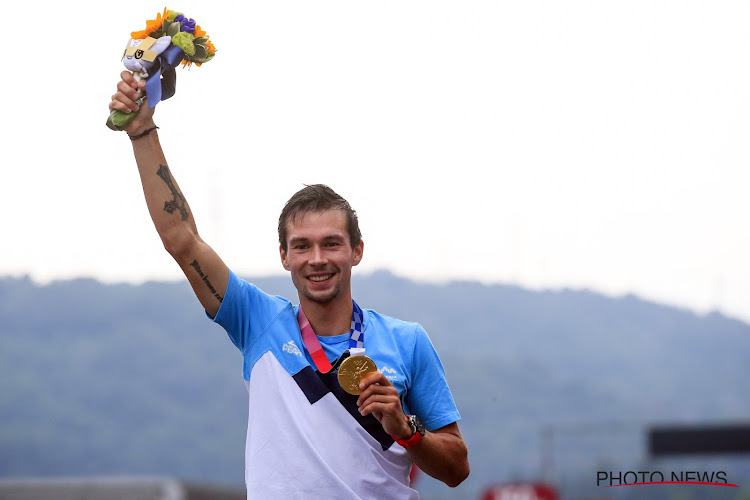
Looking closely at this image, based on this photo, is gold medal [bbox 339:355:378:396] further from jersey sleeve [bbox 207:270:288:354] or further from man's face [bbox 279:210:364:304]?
jersey sleeve [bbox 207:270:288:354]

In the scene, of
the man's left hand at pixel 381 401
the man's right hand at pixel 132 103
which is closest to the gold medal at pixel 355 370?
the man's left hand at pixel 381 401

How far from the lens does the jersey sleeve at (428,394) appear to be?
4848mm

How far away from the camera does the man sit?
14.8 ft

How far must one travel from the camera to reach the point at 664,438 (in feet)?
57.4

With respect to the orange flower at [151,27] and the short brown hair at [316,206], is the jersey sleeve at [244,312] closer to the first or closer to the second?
the short brown hair at [316,206]

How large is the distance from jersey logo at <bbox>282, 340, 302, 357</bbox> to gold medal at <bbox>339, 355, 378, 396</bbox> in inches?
12.4

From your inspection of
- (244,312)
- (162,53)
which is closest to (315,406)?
(244,312)

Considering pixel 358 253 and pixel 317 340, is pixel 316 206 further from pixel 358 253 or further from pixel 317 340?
pixel 317 340

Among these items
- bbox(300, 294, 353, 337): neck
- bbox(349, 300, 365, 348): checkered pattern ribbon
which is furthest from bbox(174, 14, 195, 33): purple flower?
bbox(349, 300, 365, 348): checkered pattern ribbon

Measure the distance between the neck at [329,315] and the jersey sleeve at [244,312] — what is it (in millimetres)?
170

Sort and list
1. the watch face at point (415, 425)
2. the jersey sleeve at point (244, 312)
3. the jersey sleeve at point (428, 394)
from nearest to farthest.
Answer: the watch face at point (415, 425) < the jersey sleeve at point (244, 312) < the jersey sleeve at point (428, 394)

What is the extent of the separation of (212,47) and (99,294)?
147m

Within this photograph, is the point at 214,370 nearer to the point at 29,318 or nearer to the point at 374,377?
the point at 29,318

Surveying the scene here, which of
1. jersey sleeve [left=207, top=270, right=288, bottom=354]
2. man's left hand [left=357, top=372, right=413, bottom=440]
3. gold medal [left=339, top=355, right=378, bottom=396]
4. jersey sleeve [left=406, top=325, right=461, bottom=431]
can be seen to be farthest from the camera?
jersey sleeve [left=406, top=325, right=461, bottom=431]
